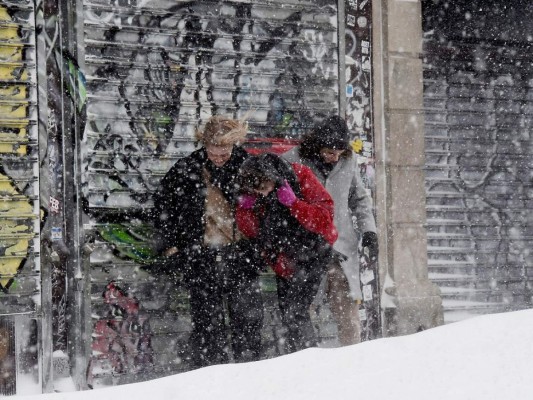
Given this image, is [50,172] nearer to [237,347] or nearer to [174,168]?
[174,168]

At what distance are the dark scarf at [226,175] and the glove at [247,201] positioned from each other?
0.07m

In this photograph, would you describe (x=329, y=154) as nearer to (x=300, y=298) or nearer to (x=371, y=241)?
(x=371, y=241)

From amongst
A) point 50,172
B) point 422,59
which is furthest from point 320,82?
point 50,172

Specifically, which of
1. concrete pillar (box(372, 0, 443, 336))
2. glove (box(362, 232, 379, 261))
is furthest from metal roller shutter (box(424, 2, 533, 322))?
glove (box(362, 232, 379, 261))

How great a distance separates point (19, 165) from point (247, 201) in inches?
65.8

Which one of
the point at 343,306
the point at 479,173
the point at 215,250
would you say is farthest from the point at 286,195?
the point at 479,173

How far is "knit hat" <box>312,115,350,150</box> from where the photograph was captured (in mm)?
5387

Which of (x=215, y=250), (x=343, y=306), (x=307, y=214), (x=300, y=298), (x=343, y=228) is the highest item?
(x=307, y=214)

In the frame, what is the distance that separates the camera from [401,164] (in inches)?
289

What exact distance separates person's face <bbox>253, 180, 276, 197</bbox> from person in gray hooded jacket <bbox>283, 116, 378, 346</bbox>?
58 centimetres

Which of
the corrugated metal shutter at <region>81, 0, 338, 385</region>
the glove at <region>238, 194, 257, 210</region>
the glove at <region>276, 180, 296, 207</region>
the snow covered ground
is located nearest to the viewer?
the snow covered ground

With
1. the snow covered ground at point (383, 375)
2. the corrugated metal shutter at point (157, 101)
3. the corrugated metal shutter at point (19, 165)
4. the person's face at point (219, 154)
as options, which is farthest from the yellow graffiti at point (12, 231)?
the snow covered ground at point (383, 375)

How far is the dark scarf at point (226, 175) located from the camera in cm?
524

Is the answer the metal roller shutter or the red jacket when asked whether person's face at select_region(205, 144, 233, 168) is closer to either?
the red jacket
